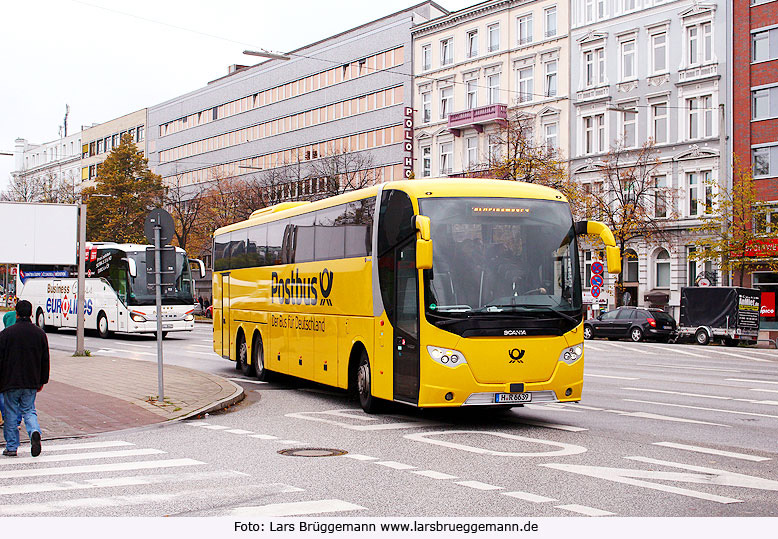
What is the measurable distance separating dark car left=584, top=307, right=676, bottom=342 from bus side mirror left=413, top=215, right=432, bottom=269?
110 ft

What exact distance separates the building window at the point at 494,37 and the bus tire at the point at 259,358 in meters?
46.0

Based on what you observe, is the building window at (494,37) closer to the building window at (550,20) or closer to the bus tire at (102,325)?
the building window at (550,20)

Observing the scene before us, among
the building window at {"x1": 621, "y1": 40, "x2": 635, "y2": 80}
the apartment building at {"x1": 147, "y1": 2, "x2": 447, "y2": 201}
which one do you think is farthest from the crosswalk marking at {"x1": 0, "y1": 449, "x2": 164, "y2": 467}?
the apartment building at {"x1": 147, "y1": 2, "x2": 447, "y2": 201}

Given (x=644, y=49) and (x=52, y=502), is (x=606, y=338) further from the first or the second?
(x=52, y=502)

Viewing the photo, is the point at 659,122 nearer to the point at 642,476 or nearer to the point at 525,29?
the point at 525,29

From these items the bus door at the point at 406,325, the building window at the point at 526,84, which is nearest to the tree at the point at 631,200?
the building window at the point at 526,84

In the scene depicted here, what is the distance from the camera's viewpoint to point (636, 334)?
144 ft

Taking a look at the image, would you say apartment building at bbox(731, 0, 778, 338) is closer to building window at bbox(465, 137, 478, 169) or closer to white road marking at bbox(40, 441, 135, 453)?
building window at bbox(465, 137, 478, 169)

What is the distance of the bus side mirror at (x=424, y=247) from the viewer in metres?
12.0

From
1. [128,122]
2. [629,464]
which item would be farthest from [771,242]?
[128,122]

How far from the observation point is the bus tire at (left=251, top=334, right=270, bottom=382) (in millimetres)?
20172

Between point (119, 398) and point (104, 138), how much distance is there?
4125 inches

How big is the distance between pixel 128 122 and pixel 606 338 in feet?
258

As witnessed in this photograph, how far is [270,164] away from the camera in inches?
3310
